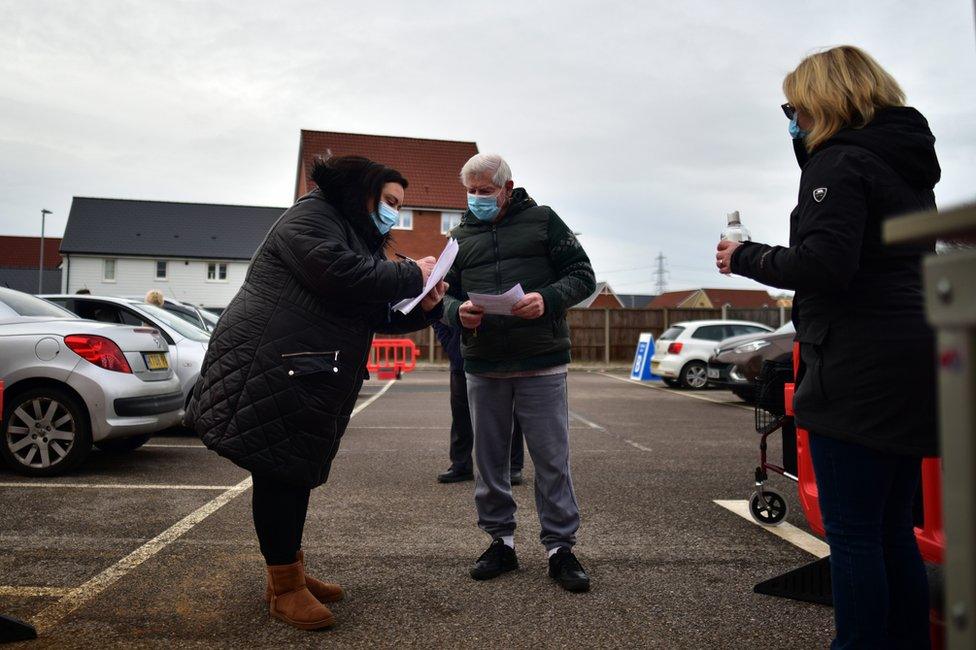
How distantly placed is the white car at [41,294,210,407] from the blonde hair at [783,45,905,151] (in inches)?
286

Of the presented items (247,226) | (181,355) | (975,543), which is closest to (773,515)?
(975,543)

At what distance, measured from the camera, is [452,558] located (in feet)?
13.0

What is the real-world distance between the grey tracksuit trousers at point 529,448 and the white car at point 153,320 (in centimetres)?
535

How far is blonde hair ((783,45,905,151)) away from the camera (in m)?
2.21

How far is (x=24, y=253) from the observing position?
2603 inches

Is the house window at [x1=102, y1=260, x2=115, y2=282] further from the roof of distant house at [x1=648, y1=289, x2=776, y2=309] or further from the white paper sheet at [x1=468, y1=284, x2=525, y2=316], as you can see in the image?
the white paper sheet at [x1=468, y1=284, x2=525, y2=316]

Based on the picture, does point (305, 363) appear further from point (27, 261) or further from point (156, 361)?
point (27, 261)

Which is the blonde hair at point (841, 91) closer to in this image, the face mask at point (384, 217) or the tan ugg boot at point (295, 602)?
the face mask at point (384, 217)

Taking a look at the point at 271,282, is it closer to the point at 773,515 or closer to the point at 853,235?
the point at 853,235

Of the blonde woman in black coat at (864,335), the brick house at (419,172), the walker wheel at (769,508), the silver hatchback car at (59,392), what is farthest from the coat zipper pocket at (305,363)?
the brick house at (419,172)

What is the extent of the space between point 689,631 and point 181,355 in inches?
266

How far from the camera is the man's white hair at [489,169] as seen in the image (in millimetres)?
3691

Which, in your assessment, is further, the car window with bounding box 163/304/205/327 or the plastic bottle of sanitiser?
the car window with bounding box 163/304/205/327

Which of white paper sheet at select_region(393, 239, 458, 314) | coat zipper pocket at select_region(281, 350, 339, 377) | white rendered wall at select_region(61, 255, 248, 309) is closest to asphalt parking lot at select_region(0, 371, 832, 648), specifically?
coat zipper pocket at select_region(281, 350, 339, 377)
